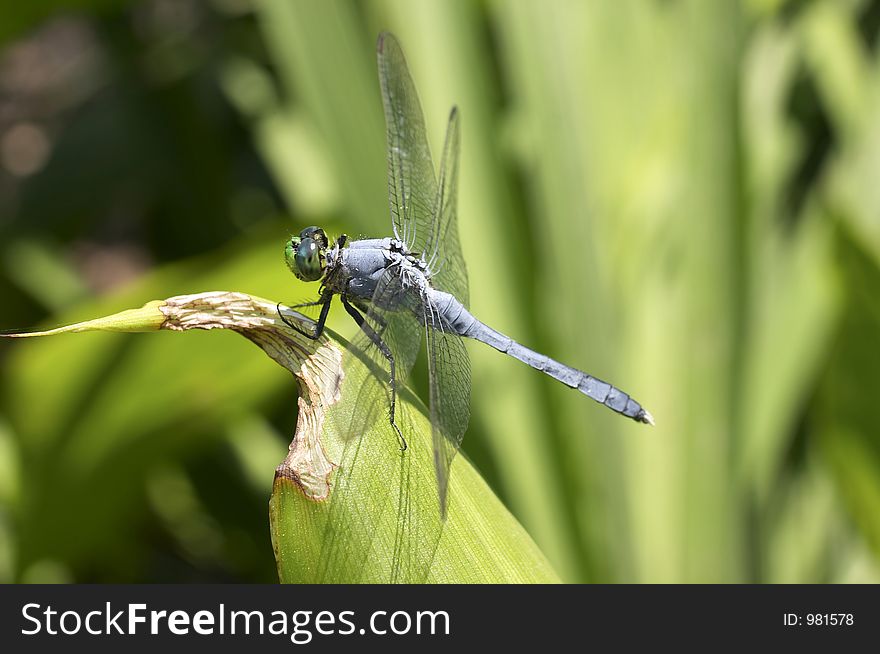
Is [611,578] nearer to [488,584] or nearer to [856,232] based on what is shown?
[856,232]

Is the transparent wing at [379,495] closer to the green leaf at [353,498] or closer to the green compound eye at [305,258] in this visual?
the green leaf at [353,498]

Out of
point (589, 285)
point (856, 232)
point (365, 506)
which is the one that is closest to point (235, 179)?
point (589, 285)

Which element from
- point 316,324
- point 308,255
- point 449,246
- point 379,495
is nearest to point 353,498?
point 379,495

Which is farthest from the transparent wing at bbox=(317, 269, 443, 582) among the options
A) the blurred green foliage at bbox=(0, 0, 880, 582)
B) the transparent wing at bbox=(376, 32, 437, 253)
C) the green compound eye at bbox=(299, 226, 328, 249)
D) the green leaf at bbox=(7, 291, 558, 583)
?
the transparent wing at bbox=(376, 32, 437, 253)

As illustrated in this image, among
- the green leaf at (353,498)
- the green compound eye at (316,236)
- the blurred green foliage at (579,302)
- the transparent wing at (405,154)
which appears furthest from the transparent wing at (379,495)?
the transparent wing at (405,154)

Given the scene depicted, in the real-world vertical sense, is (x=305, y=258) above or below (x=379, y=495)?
above

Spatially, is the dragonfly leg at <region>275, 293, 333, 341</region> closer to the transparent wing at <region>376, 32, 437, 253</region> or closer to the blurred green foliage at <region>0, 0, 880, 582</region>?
the blurred green foliage at <region>0, 0, 880, 582</region>

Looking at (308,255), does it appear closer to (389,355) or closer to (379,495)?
(389,355)

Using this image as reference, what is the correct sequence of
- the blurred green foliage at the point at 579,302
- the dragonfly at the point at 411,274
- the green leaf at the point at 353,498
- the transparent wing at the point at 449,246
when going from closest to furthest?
the green leaf at the point at 353,498 < the dragonfly at the point at 411,274 < the transparent wing at the point at 449,246 < the blurred green foliage at the point at 579,302
